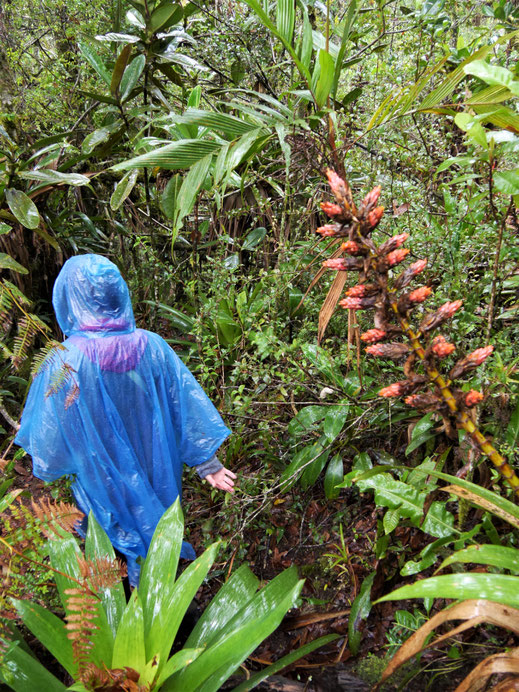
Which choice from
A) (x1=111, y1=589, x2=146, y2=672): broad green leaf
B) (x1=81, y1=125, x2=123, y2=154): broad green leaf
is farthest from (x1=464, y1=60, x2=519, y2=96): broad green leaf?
(x1=81, y1=125, x2=123, y2=154): broad green leaf

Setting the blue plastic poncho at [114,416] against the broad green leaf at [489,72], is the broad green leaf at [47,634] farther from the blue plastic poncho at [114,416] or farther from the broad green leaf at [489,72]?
the broad green leaf at [489,72]

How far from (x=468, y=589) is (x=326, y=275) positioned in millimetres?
1999

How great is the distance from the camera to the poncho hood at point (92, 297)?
1.68 m

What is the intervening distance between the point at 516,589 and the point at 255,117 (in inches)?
60.6

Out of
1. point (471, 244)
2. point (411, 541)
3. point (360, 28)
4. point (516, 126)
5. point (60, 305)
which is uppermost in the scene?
point (360, 28)

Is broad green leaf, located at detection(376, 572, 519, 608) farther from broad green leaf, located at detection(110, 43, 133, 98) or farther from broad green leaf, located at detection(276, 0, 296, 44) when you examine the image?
broad green leaf, located at detection(110, 43, 133, 98)

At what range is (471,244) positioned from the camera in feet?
6.29

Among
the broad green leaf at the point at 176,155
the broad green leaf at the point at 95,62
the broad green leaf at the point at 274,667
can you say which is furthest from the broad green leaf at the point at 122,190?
the broad green leaf at the point at 274,667

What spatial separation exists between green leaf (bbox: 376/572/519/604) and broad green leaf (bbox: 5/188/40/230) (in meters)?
2.58

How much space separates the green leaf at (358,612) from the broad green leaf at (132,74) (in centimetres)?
298

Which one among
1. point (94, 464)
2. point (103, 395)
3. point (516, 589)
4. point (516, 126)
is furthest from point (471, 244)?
point (94, 464)

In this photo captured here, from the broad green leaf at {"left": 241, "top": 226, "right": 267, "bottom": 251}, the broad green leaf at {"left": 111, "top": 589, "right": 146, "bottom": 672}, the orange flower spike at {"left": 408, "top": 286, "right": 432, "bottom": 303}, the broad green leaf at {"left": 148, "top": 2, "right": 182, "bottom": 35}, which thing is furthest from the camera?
the broad green leaf at {"left": 241, "top": 226, "right": 267, "bottom": 251}

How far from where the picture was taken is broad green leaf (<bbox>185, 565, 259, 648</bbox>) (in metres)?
1.60

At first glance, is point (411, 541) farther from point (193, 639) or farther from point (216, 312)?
point (216, 312)
